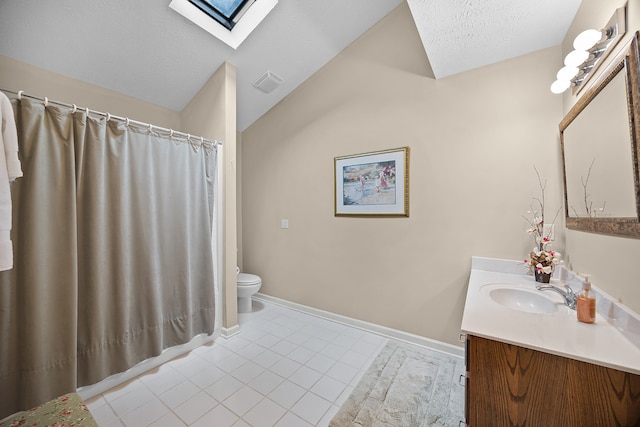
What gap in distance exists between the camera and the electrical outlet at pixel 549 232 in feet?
5.49

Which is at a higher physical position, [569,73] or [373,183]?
[569,73]

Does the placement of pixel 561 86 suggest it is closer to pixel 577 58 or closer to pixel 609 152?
pixel 577 58

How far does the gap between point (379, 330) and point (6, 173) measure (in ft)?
8.51

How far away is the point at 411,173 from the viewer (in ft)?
7.28

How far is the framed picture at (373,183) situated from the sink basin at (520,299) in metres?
0.94

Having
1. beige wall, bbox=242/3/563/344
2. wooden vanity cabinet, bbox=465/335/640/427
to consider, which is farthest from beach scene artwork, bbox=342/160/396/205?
wooden vanity cabinet, bbox=465/335/640/427

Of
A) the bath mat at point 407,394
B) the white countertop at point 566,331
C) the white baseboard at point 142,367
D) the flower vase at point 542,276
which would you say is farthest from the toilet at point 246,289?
the flower vase at point 542,276

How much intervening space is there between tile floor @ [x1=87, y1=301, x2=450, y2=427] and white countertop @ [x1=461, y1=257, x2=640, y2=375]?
3.47ft

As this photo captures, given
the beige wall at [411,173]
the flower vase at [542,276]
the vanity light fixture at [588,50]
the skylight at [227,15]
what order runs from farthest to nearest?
the skylight at [227,15] < the beige wall at [411,173] < the flower vase at [542,276] < the vanity light fixture at [588,50]

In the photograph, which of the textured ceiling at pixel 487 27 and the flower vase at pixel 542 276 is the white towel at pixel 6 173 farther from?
the flower vase at pixel 542 276


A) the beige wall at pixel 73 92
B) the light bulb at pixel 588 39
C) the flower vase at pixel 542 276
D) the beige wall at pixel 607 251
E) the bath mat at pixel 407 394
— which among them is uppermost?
the beige wall at pixel 73 92

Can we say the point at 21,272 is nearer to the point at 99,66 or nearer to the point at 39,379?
the point at 39,379

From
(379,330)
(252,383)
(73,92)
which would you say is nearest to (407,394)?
(379,330)

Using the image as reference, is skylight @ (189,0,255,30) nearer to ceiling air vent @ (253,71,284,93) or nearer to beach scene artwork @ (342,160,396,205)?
ceiling air vent @ (253,71,284,93)
